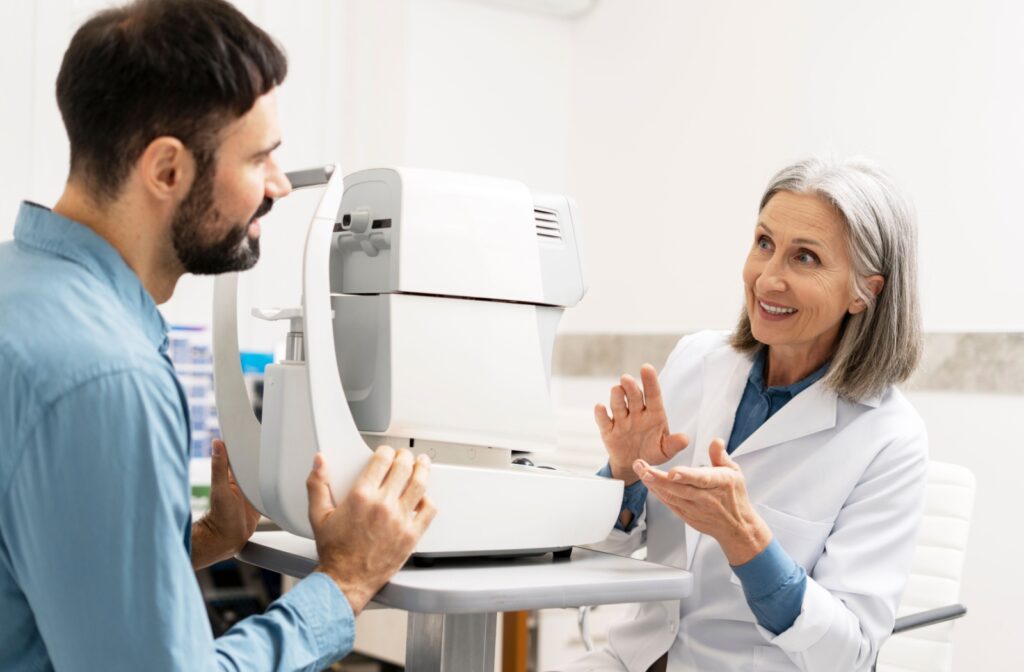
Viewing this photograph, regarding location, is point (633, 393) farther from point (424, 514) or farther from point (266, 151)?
point (266, 151)

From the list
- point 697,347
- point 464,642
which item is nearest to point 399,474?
point 464,642

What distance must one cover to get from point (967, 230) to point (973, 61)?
→ 1.35 feet

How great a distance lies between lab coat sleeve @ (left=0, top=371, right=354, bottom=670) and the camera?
0.98 m

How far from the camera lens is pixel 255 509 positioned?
4.95 ft

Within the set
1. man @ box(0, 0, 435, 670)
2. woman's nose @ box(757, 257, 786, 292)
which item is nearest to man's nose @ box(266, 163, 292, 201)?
man @ box(0, 0, 435, 670)

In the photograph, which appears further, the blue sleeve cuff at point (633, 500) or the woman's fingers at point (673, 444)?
the blue sleeve cuff at point (633, 500)

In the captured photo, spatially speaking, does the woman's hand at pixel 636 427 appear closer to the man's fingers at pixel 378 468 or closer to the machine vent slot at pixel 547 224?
the machine vent slot at pixel 547 224

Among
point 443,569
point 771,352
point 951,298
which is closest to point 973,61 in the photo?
point 951,298

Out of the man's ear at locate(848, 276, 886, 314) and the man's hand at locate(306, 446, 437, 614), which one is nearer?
the man's hand at locate(306, 446, 437, 614)

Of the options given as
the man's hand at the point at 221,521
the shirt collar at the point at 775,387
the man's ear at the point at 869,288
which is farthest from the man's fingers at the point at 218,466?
the man's ear at the point at 869,288

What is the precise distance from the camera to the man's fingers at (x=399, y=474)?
4.04ft

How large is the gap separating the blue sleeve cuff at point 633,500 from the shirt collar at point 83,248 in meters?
0.88

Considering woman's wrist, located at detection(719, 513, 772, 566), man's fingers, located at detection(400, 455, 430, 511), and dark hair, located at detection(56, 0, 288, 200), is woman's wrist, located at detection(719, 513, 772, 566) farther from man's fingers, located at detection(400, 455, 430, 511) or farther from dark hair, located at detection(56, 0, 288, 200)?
dark hair, located at detection(56, 0, 288, 200)

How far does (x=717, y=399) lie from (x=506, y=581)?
0.72m
